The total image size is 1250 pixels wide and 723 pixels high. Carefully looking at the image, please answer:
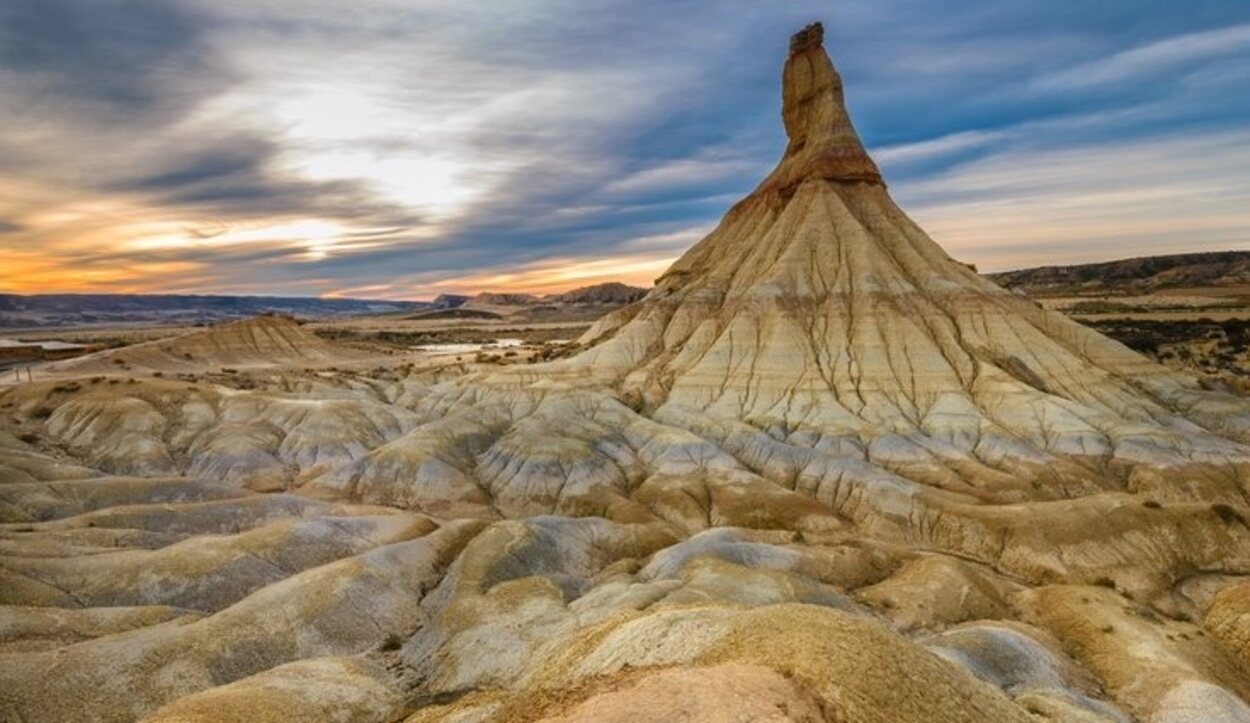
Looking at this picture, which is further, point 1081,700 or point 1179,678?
point 1179,678

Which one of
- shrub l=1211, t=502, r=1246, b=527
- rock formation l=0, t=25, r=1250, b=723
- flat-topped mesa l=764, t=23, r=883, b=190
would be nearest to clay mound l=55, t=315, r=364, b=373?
rock formation l=0, t=25, r=1250, b=723

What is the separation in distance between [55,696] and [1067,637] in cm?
4940

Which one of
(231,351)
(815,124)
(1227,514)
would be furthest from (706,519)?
(231,351)

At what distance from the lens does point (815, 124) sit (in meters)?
106

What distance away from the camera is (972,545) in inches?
2143

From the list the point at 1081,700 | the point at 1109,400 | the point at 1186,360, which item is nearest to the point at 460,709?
the point at 1081,700

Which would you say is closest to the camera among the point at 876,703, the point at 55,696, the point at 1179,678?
the point at 876,703

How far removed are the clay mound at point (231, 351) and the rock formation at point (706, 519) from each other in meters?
34.5

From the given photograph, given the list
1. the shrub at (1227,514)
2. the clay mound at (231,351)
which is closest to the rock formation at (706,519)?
the shrub at (1227,514)

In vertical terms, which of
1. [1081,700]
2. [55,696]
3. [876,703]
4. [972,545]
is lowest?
[972,545]

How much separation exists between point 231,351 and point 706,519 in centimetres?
12895

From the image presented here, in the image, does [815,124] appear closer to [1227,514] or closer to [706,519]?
[706,519]

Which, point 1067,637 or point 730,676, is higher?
point 730,676

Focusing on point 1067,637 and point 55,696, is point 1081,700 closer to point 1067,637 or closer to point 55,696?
point 1067,637
